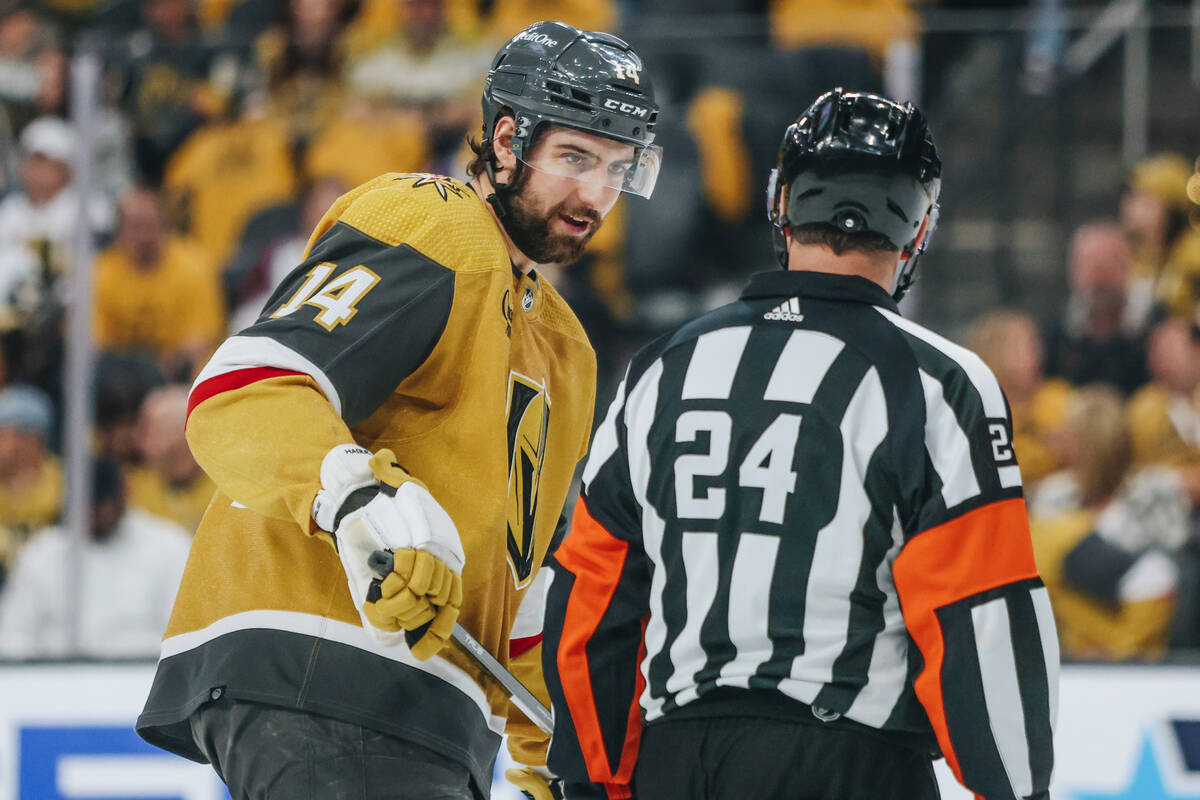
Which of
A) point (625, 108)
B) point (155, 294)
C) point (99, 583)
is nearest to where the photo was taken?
point (625, 108)

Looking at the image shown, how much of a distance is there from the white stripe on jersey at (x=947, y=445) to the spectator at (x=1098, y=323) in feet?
Answer: 11.4

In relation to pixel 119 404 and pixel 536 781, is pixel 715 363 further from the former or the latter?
pixel 119 404

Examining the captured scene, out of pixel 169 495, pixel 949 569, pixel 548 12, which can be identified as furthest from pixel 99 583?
pixel 949 569

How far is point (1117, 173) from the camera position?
18.7 ft

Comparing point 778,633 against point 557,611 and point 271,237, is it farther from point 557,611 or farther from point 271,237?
point 271,237

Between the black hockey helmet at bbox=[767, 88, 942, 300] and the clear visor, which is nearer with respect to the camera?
the black hockey helmet at bbox=[767, 88, 942, 300]

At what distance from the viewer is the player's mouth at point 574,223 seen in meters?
2.61

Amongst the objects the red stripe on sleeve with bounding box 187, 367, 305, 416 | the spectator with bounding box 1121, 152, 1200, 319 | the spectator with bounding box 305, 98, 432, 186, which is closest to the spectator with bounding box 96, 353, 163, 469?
the spectator with bounding box 305, 98, 432, 186

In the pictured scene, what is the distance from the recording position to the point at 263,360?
2.22m

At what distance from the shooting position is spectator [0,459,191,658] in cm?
510

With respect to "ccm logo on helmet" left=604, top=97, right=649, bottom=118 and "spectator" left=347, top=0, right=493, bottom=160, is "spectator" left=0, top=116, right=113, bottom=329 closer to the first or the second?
"spectator" left=347, top=0, right=493, bottom=160

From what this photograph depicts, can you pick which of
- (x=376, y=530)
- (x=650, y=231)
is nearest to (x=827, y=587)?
(x=376, y=530)

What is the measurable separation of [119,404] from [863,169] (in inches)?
146

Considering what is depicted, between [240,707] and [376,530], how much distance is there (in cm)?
42
